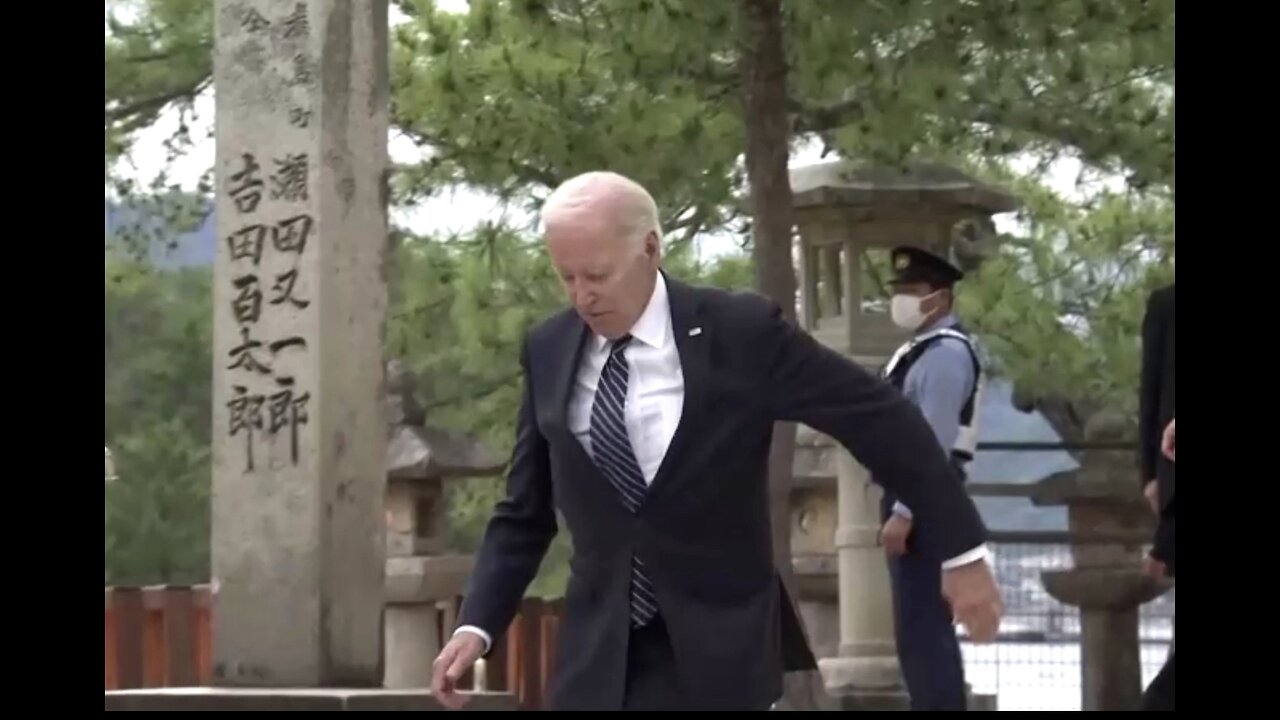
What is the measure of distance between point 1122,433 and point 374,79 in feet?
18.5

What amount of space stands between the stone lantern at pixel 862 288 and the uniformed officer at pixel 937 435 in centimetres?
326

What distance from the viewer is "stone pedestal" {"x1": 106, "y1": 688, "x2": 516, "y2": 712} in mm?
7379

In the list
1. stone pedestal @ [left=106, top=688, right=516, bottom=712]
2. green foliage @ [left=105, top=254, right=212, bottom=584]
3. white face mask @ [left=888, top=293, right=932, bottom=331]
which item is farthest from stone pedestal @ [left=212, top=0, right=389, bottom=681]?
green foliage @ [left=105, top=254, right=212, bottom=584]

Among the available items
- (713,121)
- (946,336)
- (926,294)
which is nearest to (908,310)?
(926,294)

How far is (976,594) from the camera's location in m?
3.86

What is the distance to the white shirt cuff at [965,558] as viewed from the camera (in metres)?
3.86

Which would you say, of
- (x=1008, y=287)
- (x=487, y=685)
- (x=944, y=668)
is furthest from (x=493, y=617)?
(x=1008, y=287)

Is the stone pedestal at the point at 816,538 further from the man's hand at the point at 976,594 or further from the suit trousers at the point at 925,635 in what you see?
the man's hand at the point at 976,594

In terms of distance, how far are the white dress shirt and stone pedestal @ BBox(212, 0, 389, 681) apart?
392 cm

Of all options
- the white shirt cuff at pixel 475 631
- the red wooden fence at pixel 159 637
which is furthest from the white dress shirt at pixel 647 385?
the red wooden fence at pixel 159 637

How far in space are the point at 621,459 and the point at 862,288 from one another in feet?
24.4

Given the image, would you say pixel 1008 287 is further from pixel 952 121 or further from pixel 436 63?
pixel 436 63

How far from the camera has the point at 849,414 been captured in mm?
3912

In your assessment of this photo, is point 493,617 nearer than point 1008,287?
Yes
